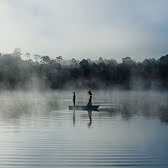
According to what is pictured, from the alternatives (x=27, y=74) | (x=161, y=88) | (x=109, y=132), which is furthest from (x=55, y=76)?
(x=109, y=132)

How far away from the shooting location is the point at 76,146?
51.2 feet

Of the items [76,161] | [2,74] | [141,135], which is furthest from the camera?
[2,74]

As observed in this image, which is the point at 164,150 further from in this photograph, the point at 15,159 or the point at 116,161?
the point at 15,159

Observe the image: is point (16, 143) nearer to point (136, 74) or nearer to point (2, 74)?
point (2, 74)

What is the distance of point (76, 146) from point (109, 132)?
14.4 ft

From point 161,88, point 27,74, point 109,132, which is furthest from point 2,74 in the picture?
point 109,132

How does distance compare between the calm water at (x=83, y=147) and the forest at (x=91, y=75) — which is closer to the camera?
the calm water at (x=83, y=147)

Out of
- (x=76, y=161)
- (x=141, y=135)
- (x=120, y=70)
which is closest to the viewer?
(x=76, y=161)

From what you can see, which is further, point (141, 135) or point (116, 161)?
point (141, 135)

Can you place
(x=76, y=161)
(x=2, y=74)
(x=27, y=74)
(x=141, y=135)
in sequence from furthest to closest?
(x=27, y=74)
(x=2, y=74)
(x=141, y=135)
(x=76, y=161)

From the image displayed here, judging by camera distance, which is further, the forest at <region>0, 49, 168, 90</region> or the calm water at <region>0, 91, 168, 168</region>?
the forest at <region>0, 49, 168, 90</region>

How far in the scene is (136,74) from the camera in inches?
5595

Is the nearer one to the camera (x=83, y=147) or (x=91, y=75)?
(x=83, y=147)

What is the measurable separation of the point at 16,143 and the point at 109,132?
502 cm
